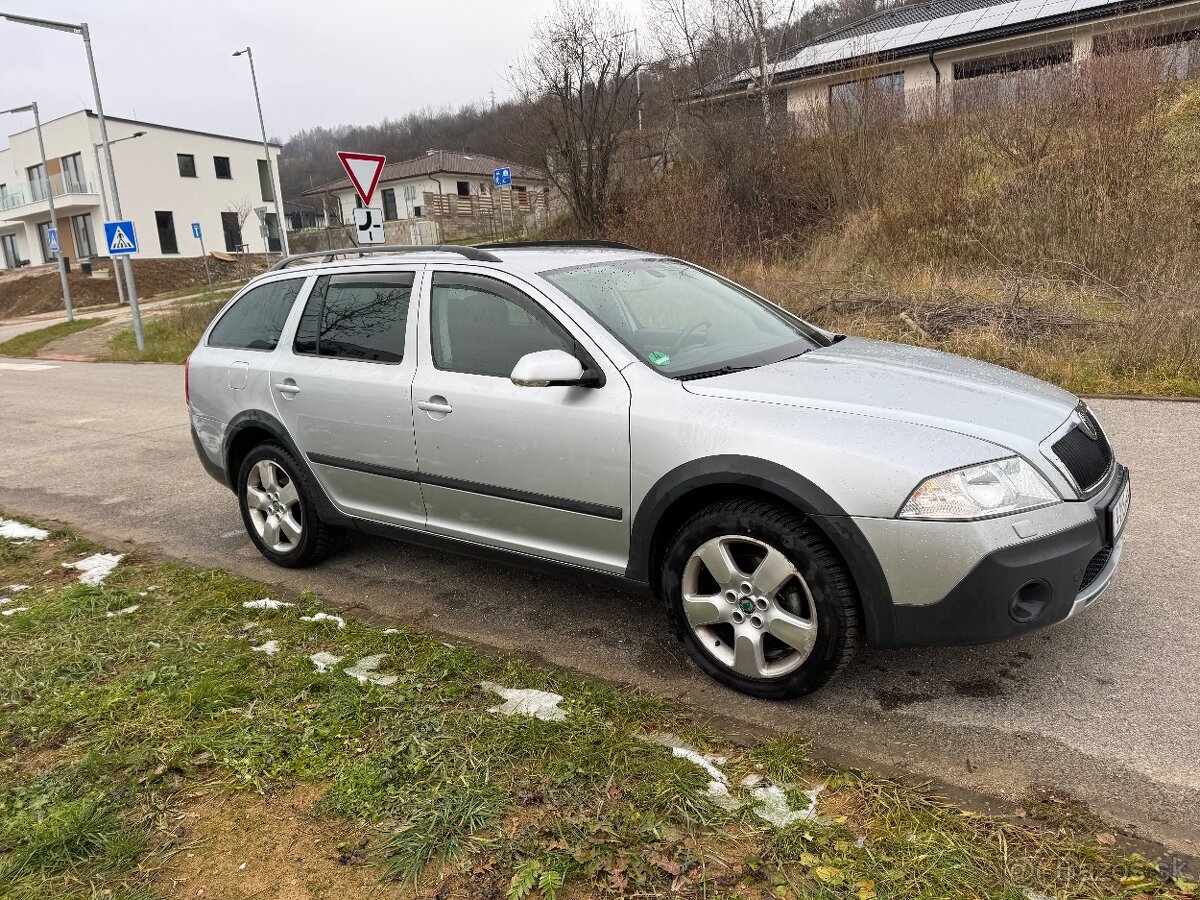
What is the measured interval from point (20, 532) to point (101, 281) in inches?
1808

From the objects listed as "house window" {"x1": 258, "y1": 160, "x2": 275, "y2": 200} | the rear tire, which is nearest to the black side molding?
the rear tire

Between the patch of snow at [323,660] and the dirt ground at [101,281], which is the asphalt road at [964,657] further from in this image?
the dirt ground at [101,281]

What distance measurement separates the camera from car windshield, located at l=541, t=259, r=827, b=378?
3.68m

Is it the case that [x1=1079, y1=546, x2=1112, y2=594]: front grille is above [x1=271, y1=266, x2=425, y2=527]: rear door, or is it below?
below

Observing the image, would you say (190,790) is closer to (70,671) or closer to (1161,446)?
(70,671)

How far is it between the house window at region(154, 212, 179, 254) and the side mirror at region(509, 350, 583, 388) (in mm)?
55677

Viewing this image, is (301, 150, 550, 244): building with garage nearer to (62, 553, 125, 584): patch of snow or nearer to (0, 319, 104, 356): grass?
(0, 319, 104, 356): grass

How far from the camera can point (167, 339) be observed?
20.4m

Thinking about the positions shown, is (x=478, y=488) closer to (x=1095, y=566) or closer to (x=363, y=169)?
(x=1095, y=566)

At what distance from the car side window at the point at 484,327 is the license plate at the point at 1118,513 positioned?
6.92ft

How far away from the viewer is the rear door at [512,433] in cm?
350

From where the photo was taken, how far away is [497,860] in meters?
2.44

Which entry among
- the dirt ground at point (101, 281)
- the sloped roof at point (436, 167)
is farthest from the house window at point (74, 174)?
the sloped roof at point (436, 167)

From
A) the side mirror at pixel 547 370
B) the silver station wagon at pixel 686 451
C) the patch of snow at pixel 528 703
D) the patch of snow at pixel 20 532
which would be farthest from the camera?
the patch of snow at pixel 20 532
